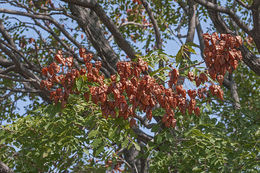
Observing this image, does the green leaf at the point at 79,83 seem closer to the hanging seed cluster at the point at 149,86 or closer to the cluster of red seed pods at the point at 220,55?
the hanging seed cluster at the point at 149,86

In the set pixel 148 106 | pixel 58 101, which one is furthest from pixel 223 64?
pixel 58 101

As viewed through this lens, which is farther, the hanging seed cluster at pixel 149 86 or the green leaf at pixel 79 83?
the green leaf at pixel 79 83

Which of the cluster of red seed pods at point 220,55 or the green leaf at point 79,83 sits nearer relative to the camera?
the cluster of red seed pods at point 220,55

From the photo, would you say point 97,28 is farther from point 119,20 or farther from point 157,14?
point 119,20

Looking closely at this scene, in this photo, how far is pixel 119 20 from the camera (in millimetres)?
10711

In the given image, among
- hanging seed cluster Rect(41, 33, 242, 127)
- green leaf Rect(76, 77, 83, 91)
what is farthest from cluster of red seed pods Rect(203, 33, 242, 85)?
green leaf Rect(76, 77, 83, 91)

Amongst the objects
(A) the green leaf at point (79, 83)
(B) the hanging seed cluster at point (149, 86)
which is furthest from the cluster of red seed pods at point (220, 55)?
(A) the green leaf at point (79, 83)

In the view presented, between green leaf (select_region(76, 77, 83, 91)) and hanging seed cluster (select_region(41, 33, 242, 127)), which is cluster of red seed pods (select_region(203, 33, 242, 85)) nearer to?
hanging seed cluster (select_region(41, 33, 242, 127))

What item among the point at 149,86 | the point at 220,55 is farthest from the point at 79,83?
the point at 220,55

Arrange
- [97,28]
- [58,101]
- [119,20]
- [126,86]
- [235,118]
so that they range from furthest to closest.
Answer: [119,20]
[97,28]
[235,118]
[58,101]
[126,86]

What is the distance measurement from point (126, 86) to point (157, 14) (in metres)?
6.39

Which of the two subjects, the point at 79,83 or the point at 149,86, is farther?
the point at 79,83

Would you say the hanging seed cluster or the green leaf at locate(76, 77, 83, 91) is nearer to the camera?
the hanging seed cluster

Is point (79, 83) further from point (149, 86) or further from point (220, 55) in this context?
point (220, 55)
